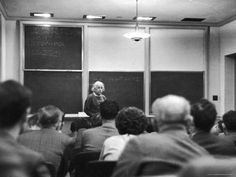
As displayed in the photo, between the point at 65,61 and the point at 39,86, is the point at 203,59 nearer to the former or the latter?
the point at 65,61

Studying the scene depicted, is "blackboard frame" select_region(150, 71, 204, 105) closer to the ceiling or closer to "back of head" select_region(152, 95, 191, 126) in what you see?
the ceiling

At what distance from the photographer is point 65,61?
25.6 feet

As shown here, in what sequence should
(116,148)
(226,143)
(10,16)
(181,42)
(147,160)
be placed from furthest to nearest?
1. (181,42)
2. (10,16)
3. (116,148)
4. (226,143)
5. (147,160)

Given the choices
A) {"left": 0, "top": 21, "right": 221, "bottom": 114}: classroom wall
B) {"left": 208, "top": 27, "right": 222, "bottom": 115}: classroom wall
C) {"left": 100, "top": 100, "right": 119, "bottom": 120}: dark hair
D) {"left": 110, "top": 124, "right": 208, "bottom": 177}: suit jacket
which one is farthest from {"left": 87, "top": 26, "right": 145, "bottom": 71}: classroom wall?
{"left": 110, "top": 124, "right": 208, "bottom": 177}: suit jacket

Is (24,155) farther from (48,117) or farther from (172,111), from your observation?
(48,117)

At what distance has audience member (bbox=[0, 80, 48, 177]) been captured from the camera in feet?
4.63

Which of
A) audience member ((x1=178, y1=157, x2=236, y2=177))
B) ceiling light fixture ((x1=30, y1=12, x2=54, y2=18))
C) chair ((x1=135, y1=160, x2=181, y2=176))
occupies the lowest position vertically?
chair ((x1=135, y1=160, x2=181, y2=176))

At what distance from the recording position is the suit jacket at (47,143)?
9.14ft

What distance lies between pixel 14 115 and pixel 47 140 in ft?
4.37

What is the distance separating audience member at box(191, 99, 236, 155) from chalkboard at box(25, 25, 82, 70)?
556 centimetres

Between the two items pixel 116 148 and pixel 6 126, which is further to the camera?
pixel 116 148

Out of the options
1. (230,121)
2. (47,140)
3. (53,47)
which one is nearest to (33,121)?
(47,140)

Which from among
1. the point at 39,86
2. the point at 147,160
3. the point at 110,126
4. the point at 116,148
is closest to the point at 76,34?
the point at 39,86

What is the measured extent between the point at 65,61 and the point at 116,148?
17.2 feet
